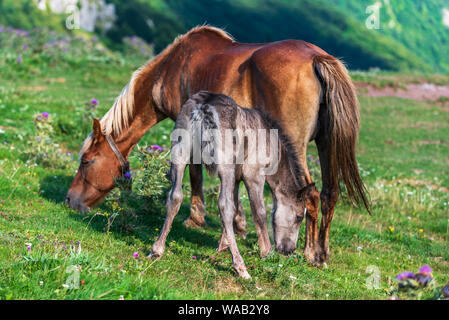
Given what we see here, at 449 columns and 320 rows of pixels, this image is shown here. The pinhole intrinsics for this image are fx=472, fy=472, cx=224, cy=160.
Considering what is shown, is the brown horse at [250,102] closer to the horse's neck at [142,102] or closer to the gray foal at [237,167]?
the horse's neck at [142,102]

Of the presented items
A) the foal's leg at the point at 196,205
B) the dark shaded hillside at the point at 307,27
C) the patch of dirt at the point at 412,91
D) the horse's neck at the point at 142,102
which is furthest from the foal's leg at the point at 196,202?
the dark shaded hillside at the point at 307,27

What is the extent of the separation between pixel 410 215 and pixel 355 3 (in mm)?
89885

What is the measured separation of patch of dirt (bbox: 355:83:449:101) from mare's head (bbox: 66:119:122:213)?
62.6ft

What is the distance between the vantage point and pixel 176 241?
6.34m

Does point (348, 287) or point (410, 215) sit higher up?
point (348, 287)

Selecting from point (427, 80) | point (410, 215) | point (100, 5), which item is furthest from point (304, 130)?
point (100, 5)

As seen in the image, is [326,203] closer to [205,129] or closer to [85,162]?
[205,129]

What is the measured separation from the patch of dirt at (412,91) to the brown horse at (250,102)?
1836 cm

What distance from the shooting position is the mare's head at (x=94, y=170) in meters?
7.39

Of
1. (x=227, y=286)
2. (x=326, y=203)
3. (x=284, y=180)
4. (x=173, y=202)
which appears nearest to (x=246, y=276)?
(x=227, y=286)

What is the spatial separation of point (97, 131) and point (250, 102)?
8.22 feet

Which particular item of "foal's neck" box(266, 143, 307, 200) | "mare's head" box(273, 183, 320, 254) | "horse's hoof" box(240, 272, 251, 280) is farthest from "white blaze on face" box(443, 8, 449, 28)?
"horse's hoof" box(240, 272, 251, 280)

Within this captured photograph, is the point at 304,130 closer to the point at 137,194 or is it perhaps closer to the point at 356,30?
the point at 137,194
